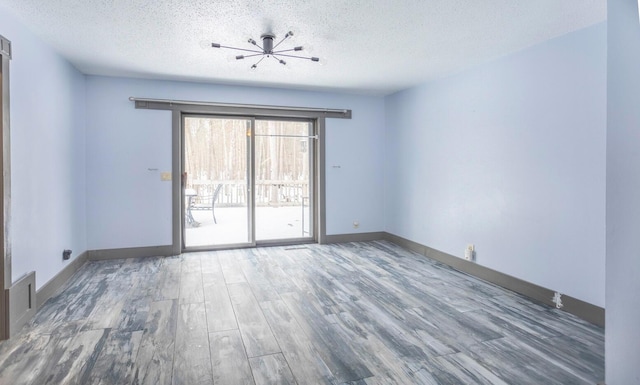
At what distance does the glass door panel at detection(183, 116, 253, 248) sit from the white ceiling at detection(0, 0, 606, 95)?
3.56 feet

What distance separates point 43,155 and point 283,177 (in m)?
3.16

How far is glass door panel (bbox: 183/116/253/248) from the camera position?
5.24 metres

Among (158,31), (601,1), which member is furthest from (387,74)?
(158,31)

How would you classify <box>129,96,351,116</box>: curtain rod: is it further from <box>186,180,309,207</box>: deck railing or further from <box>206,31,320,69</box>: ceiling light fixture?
<box>206,31,320,69</box>: ceiling light fixture

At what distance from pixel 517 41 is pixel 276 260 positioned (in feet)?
11.8

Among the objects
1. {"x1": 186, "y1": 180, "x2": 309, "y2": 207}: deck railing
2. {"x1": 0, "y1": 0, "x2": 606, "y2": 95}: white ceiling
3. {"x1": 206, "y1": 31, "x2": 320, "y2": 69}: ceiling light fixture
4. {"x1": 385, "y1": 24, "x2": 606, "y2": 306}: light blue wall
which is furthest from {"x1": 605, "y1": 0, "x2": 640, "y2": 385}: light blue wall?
{"x1": 186, "y1": 180, "x2": 309, "y2": 207}: deck railing

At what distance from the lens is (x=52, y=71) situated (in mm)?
3564

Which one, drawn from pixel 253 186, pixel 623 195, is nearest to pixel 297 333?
pixel 623 195

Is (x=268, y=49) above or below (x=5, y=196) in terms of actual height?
above

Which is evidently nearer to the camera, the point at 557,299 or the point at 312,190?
the point at 557,299

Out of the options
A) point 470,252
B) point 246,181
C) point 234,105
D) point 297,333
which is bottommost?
point 297,333

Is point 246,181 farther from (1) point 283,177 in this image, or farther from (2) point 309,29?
(2) point 309,29

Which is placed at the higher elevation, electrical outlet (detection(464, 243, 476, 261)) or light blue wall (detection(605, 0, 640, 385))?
light blue wall (detection(605, 0, 640, 385))

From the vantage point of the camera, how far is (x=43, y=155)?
3.33 m
